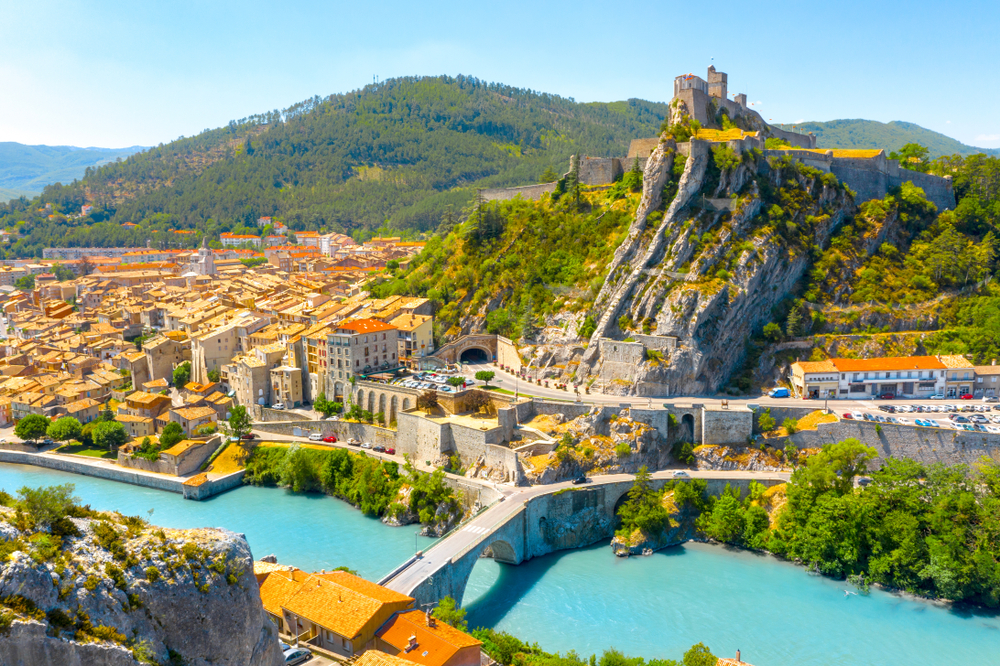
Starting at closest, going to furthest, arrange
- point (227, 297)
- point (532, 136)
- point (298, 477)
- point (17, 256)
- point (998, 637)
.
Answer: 1. point (998, 637)
2. point (298, 477)
3. point (227, 297)
4. point (17, 256)
5. point (532, 136)

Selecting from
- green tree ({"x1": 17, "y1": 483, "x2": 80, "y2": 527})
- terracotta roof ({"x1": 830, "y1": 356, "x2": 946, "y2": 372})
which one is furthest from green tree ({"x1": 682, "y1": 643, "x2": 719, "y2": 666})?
terracotta roof ({"x1": 830, "y1": 356, "x2": 946, "y2": 372})

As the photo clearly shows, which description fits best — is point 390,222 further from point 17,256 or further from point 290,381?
point 290,381

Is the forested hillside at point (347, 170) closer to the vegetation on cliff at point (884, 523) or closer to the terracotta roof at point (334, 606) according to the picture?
the vegetation on cliff at point (884, 523)

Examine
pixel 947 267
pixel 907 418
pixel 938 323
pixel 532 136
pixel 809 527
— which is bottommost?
pixel 809 527

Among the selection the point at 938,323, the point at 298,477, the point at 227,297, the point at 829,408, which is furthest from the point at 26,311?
the point at 938,323

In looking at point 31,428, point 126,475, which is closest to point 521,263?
point 126,475

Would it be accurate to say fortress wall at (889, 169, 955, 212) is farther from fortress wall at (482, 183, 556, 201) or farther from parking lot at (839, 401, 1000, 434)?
fortress wall at (482, 183, 556, 201)
